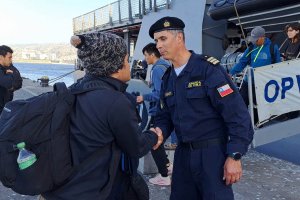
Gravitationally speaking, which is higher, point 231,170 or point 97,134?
point 97,134

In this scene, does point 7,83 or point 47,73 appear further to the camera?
point 47,73

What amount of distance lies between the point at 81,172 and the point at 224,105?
99 centimetres

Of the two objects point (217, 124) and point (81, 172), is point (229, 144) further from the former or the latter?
point (81, 172)

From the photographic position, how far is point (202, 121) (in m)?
2.42

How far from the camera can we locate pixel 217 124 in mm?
2430

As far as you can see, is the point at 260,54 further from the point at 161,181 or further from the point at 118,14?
the point at 118,14

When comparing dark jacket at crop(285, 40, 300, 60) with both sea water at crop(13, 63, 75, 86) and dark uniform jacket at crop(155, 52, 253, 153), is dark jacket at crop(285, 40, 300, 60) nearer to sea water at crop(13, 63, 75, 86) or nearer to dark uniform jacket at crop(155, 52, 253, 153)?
dark uniform jacket at crop(155, 52, 253, 153)

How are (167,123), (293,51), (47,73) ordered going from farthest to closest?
1. (47,73)
2. (293,51)
3. (167,123)

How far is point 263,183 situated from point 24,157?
370 centimetres

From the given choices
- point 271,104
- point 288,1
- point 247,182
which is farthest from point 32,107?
point 288,1

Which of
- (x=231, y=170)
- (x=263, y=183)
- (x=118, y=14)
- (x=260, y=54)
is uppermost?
(x=118, y=14)

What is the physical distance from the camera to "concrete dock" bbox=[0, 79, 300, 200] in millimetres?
4219

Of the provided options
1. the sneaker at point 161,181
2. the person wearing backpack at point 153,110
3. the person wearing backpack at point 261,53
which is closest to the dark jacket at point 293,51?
the person wearing backpack at point 261,53

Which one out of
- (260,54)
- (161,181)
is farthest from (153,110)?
(260,54)
